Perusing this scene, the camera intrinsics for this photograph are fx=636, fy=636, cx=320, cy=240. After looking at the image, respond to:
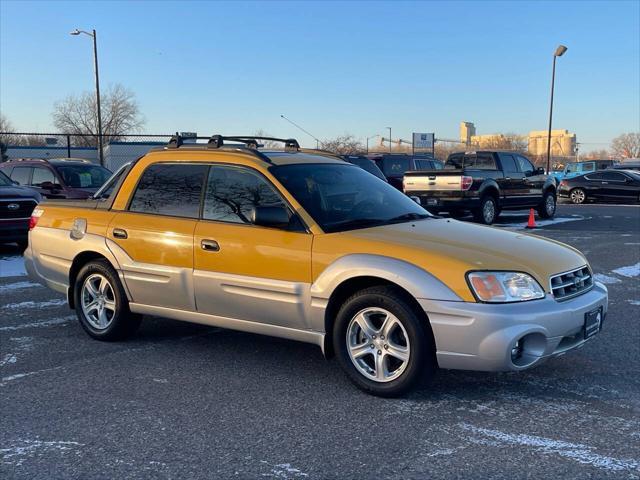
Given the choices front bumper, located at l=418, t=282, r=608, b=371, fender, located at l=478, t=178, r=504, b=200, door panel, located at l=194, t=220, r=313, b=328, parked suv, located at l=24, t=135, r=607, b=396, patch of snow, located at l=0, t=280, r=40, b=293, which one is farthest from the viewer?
fender, located at l=478, t=178, r=504, b=200

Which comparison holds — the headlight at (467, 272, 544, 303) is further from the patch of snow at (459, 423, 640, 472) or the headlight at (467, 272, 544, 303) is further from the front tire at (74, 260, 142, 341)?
the front tire at (74, 260, 142, 341)

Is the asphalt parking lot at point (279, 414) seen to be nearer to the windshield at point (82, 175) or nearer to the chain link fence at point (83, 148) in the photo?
the windshield at point (82, 175)

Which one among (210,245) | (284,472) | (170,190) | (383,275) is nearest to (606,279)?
(383,275)

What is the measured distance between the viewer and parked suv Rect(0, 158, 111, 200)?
41.9 feet

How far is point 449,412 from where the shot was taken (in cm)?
412

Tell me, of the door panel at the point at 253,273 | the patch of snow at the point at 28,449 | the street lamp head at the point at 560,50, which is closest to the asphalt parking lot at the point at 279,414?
the patch of snow at the point at 28,449

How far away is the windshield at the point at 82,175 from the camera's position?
13.1 m

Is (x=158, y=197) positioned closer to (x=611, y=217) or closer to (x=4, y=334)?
(x=4, y=334)

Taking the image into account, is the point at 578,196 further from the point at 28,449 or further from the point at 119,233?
the point at 28,449

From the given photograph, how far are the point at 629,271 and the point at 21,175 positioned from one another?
11750 mm

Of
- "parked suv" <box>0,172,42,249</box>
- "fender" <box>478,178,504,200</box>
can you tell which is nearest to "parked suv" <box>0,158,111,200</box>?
"parked suv" <box>0,172,42,249</box>

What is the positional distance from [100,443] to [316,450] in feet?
4.08

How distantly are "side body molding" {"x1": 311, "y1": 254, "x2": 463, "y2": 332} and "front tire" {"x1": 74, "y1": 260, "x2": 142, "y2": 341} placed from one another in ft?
6.54

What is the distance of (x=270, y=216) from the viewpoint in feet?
15.2
